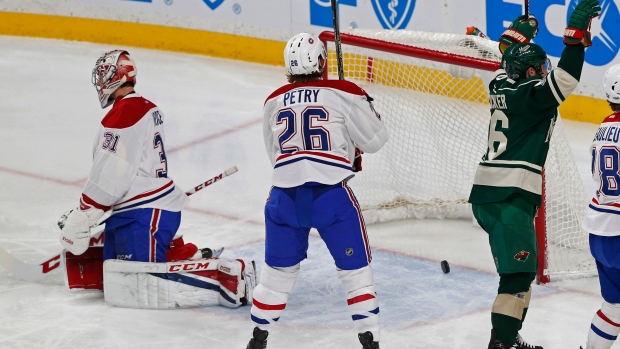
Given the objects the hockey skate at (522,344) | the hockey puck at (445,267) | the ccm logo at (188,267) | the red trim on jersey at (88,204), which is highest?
the red trim on jersey at (88,204)

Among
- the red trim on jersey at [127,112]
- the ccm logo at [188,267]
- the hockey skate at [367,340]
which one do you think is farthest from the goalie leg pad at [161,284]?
the hockey skate at [367,340]

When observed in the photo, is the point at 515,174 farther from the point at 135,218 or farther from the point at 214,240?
the point at 214,240

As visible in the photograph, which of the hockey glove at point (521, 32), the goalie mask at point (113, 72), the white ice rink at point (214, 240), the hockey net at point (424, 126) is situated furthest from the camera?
the hockey net at point (424, 126)

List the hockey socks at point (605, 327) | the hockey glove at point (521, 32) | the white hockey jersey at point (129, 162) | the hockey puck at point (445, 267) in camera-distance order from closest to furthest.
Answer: the hockey socks at point (605, 327), the hockey glove at point (521, 32), the white hockey jersey at point (129, 162), the hockey puck at point (445, 267)

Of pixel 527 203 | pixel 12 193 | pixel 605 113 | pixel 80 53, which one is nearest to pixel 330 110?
pixel 527 203

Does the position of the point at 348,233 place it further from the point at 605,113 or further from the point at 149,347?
the point at 605,113

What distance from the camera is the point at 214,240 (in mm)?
5145

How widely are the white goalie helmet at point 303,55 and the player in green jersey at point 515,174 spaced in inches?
23.5

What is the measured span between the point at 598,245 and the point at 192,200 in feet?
8.98

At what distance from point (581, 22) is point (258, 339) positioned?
58.3 inches

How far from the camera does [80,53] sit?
8578 mm

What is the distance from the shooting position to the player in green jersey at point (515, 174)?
3.48 metres

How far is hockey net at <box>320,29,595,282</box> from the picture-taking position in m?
4.81

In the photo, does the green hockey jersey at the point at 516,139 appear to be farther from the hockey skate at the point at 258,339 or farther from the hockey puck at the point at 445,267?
the hockey puck at the point at 445,267
